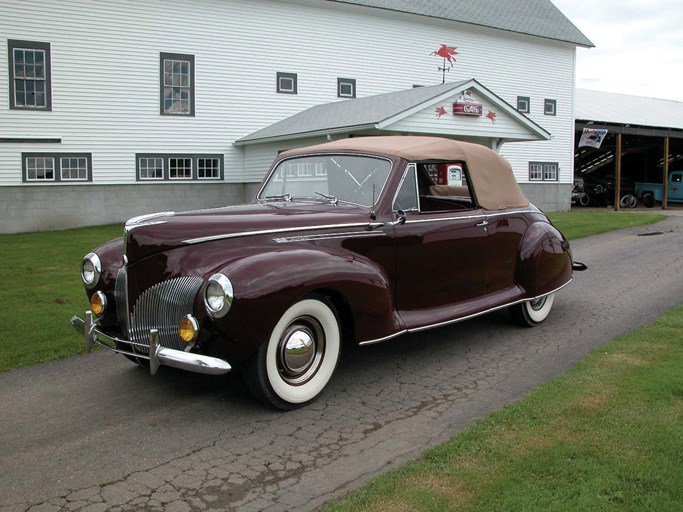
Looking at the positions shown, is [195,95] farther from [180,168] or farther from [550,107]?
[550,107]

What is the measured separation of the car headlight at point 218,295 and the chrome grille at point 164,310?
147 mm

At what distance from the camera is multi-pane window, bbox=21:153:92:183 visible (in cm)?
1789

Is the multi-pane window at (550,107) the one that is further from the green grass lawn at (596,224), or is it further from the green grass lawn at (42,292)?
the green grass lawn at (42,292)

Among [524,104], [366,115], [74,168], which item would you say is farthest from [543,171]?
[74,168]

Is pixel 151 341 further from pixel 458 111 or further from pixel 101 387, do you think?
pixel 458 111

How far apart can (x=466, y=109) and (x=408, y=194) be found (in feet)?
46.2

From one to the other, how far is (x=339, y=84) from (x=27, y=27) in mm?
9971

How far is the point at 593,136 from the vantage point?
27.8 meters

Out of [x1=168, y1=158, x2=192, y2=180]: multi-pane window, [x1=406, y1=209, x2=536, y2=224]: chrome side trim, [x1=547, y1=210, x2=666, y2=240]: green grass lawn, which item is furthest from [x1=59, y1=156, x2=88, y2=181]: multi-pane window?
[x1=406, y1=209, x2=536, y2=224]: chrome side trim

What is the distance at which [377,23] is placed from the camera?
23.2 m

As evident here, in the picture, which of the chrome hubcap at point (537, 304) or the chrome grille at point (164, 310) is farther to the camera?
the chrome hubcap at point (537, 304)

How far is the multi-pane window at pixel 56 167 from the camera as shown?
1789 cm

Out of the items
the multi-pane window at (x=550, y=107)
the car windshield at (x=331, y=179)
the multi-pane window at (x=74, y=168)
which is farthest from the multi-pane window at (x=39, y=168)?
the multi-pane window at (x=550, y=107)

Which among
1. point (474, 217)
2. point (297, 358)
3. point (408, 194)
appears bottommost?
point (297, 358)
